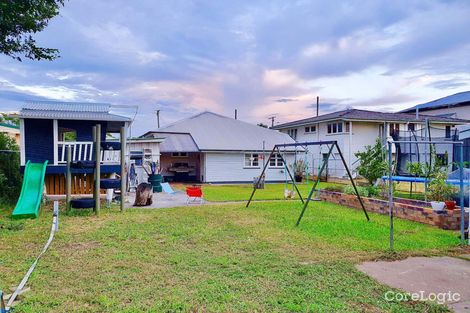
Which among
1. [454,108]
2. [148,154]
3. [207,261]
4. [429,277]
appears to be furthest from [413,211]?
[454,108]

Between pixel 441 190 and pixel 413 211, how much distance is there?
2.94 feet

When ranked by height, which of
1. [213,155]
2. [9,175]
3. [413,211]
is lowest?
[413,211]

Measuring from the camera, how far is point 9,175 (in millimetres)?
13273

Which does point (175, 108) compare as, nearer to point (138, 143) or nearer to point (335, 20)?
point (138, 143)

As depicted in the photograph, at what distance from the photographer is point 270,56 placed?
1498cm

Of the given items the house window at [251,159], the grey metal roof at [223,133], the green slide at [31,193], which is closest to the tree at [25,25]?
the green slide at [31,193]

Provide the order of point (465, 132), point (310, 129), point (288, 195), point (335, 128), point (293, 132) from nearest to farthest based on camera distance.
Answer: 1. point (465, 132)
2. point (288, 195)
3. point (335, 128)
4. point (310, 129)
5. point (293, 132)

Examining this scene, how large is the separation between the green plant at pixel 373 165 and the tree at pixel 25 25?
497 inches

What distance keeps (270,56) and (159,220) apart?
969cm

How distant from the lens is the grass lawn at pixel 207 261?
3543 millimetres

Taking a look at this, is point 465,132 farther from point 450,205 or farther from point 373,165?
point 373,165

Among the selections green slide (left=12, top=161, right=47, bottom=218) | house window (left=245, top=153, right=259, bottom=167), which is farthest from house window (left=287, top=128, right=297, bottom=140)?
green slide (left=12, top=161, right=47, bottom=218)

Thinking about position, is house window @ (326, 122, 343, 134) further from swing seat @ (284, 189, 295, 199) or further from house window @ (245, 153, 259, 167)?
swing seat @ (284, 189, 295, 199)

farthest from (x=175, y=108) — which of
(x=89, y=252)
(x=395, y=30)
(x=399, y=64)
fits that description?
(x=89, y=252)
